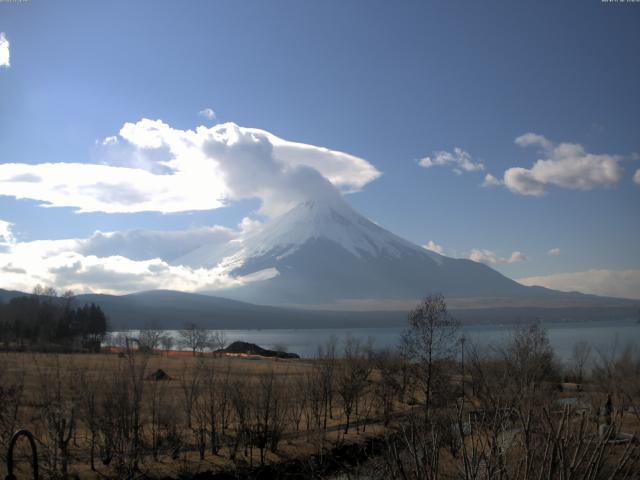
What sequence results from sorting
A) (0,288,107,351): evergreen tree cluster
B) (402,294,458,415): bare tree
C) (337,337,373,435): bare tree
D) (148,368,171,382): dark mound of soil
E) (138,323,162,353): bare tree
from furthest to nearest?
→ (0,288,107,351): evergreen tree cluster, (138,323,162,353): bare tree, (148,368,171,382): dark mound of soil, (402,294,458,415): bare tree, (337,337,373,435): bare tree

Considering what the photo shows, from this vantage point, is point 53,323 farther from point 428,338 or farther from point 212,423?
point 212,423

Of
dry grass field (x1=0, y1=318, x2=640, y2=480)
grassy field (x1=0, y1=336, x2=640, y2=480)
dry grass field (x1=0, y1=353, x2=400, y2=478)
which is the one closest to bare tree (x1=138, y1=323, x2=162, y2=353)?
grassy field (x1=0, y1=336, x2=640, y2=480)

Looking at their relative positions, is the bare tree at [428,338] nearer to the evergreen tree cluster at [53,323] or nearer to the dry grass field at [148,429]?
the dry grass field at [148,429]

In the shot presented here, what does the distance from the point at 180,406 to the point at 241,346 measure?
84.0m

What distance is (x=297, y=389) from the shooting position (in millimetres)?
35375

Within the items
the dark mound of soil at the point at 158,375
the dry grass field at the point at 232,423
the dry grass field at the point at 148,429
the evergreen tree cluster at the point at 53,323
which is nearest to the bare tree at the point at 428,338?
the dry grass field at the point at 232,423

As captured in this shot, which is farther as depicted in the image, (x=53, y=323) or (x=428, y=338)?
(x=53, y=323)

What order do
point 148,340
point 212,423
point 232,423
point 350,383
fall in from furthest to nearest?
1. point 148,340
2. point 350,383
3. point 232,423
4. point 212,423

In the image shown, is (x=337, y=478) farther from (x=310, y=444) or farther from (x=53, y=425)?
(x=53, y=425)

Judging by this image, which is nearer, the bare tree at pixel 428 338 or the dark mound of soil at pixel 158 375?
the bare tree at pixel 428 338

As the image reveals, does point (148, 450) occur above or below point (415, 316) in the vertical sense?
below

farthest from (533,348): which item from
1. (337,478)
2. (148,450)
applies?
(148,450)

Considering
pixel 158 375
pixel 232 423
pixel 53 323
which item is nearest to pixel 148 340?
pixel 53 323

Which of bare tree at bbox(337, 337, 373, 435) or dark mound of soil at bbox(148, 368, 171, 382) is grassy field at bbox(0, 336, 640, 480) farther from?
dark mound of soil at bbox(148, 368, 171, 382)
